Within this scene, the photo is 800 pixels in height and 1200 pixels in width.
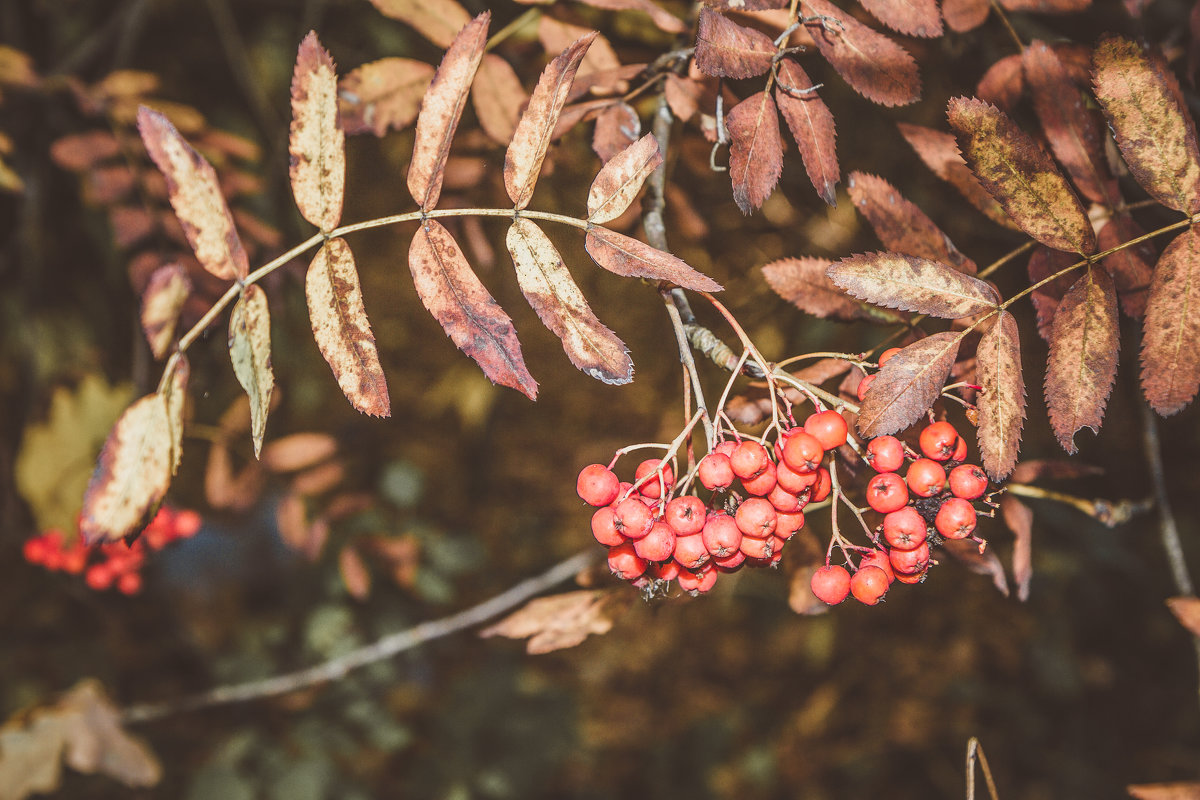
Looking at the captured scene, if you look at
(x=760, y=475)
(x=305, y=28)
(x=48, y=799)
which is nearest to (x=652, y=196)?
(x=760, y=475)

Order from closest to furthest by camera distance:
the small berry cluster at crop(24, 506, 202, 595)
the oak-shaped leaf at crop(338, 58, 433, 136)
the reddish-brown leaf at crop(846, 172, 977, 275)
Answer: the reddish-brown leaf at crop(846, 172, 977, 275) < the oak-shaped leaf at crop(338, 58, 433, 136) < the small berry cluster at crop(24, 506, 202, 595)

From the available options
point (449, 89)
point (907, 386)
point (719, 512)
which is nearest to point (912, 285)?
point (907, 386)

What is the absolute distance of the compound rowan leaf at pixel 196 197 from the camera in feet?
2.73

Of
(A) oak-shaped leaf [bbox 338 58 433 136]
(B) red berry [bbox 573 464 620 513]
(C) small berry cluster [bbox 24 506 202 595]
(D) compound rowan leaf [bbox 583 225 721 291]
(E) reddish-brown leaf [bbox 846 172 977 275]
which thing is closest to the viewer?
(D) compound rowan leaf [bbox 583 225 721 291]

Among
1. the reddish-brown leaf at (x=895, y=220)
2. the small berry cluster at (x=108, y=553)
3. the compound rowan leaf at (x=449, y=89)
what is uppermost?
the compound rowan leaf at (x=449, y=89)

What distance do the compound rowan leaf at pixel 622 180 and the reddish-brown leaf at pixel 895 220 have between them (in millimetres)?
331

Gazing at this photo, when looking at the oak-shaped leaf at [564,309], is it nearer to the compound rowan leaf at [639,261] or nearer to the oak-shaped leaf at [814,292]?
the compound rowan leaf at [639,261]

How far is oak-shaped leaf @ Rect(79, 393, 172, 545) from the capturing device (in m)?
0.75

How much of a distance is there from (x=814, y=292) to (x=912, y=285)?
0.77 feet

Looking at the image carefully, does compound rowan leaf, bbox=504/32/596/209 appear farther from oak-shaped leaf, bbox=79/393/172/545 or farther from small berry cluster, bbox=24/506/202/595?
small berry cluster, bbox=24/506/202/595

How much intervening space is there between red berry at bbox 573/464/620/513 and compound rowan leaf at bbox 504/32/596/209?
1.09 feet

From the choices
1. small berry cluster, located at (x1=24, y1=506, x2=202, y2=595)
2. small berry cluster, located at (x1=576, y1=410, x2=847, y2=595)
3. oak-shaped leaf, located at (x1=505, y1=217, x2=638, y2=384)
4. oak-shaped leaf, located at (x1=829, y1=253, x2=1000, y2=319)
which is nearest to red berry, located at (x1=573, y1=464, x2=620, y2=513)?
small berry cluster, located at (x1=576, y1=410, x2=847, y2=595)

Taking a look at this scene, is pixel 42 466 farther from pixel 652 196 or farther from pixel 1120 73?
pixel 1120 73

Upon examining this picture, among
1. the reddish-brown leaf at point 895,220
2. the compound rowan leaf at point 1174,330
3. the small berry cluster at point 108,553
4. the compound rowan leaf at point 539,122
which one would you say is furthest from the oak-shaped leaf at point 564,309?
the small berry cluster at point 108,553
